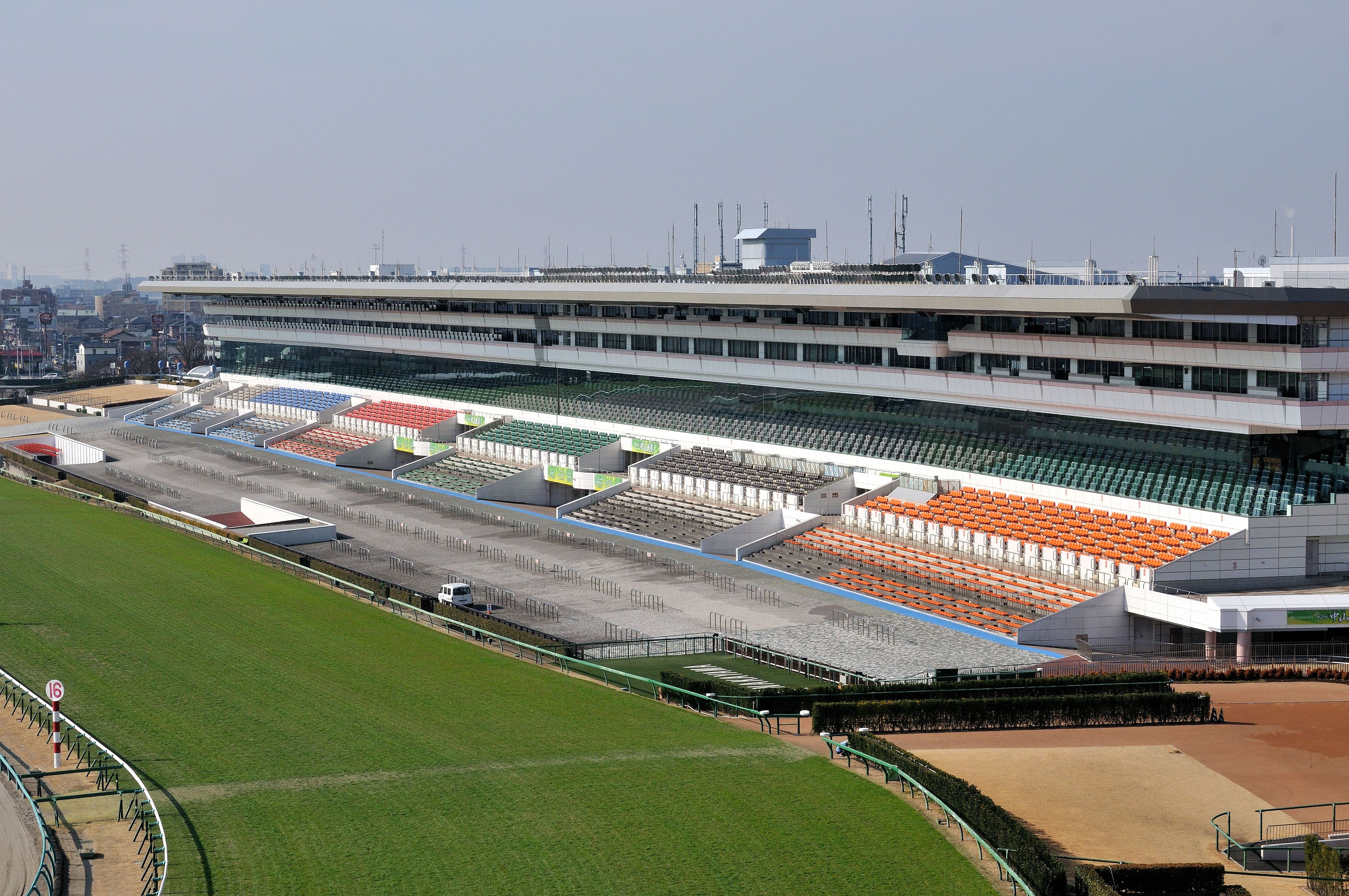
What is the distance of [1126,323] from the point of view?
4731 cm

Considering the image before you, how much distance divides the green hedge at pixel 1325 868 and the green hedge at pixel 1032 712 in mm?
9443

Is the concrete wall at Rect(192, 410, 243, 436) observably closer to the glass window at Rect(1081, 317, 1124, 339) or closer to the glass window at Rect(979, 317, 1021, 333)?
the glass window at Rect(979, 317, 1021, 333)

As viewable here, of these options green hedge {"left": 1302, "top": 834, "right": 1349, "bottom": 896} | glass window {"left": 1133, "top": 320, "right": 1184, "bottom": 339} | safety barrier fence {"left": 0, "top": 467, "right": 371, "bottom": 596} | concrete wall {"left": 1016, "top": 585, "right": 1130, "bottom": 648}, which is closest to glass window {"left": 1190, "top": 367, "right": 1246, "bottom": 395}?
glass window {"left": 1133, "top": 320, "right": 1184, "bottom": 339}

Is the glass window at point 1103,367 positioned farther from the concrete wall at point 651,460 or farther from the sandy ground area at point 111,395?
the sandy ground area at point 111,395

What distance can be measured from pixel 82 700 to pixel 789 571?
86.7ft

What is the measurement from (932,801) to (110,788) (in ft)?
50.6

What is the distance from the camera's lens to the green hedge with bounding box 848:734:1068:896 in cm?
2275

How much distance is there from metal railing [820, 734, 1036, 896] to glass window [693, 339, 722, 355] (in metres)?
37.2

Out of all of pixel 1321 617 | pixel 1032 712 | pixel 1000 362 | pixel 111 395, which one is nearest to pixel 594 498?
pixel 1000 362

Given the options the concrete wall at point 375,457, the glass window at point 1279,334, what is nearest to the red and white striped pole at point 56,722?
the glass window at point 1279,334

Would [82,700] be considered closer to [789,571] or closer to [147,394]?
[789,571]

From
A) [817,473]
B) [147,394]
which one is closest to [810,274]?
[817,473]

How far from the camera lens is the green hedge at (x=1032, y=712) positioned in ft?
108

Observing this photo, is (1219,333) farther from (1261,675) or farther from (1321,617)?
(1261,675)
